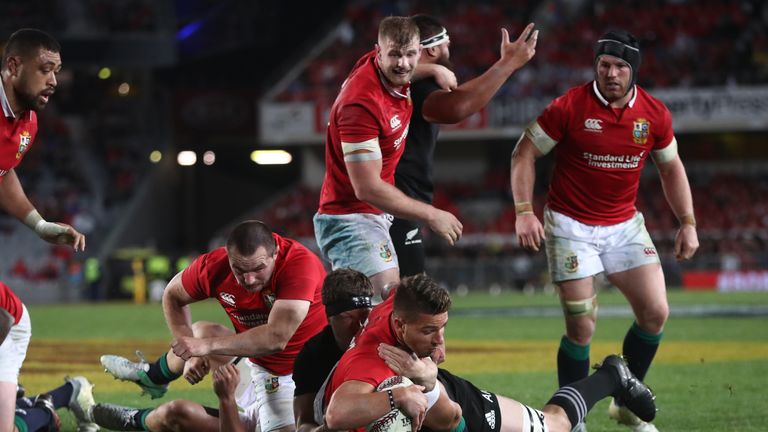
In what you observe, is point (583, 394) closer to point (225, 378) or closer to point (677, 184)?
point (225, 378)

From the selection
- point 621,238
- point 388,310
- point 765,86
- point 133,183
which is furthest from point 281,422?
point 133,183

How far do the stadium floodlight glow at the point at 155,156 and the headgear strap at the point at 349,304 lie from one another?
31.3m

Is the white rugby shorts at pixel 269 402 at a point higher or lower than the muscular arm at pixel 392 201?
lower

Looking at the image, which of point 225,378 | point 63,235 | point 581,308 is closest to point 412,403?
point 225,378

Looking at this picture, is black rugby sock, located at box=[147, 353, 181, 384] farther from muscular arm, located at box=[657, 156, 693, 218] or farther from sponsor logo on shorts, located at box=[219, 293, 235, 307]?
muscular arm, located at box=[657, 156, 693, 218]

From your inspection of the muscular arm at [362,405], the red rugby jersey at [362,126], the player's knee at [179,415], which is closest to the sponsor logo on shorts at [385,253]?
the red rugby jersey at [362,126]

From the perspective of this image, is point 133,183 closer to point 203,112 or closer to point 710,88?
point 203,112

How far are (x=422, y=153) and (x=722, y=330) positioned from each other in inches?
364

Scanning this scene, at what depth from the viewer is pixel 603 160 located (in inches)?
291

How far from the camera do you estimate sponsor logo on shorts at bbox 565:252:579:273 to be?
7.32 meters


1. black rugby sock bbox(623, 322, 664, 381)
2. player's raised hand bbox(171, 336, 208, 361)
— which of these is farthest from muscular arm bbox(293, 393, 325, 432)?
black rugby sock bbox(623, 322, 664, 381)

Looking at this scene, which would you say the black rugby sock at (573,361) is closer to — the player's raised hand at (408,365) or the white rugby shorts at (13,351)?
the player's raised hand at (408,365)

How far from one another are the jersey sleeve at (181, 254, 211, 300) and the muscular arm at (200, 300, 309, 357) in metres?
0.50

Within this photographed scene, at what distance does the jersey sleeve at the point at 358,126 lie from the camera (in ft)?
19.9
